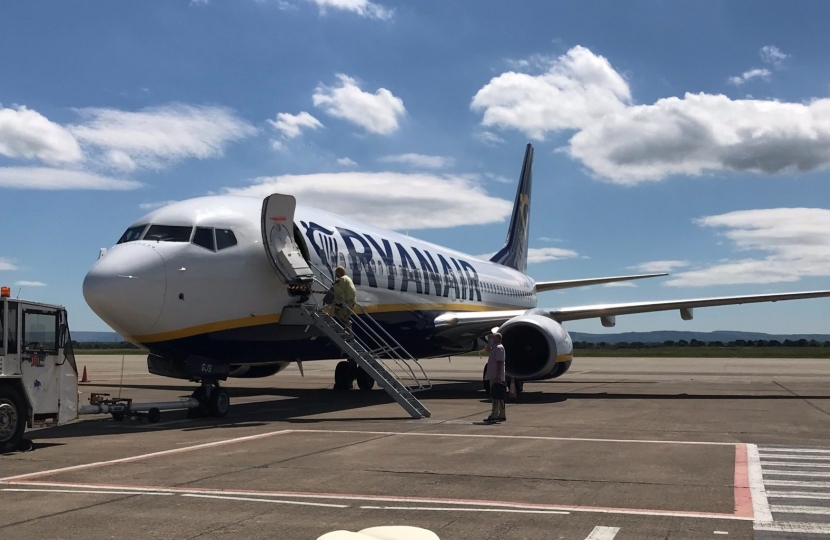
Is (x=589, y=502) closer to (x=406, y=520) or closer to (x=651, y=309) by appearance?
(x=406, y=520)

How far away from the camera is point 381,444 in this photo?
10.6 metres

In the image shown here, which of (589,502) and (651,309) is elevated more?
(651,309)

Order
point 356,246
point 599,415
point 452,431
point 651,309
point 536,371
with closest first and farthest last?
point 452,431 → point 599,415 → point 356,246 → point 536,371 → point 651,309

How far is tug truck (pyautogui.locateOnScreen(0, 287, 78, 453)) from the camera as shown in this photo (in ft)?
32.3

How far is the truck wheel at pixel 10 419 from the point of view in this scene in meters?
9.75

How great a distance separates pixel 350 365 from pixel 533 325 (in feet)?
19.4

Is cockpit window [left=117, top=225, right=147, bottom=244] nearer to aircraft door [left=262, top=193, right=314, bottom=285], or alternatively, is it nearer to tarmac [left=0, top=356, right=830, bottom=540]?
aircraft door [left=262, top=193, right=314, bottom=285]

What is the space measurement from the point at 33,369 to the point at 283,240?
17.7 feet

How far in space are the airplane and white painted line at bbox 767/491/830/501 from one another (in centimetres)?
913

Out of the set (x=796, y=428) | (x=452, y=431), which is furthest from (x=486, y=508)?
(x=796, y=428)

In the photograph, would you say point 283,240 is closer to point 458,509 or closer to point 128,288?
point 128,288

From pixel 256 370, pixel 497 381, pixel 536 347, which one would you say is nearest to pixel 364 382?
pixel 256 370

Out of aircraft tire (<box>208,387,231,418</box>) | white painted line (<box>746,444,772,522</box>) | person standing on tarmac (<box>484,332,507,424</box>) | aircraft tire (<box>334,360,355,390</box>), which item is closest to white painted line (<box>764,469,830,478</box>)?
white painted line (<box>746,444,772,522</box>)

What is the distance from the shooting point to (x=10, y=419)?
987 cm
